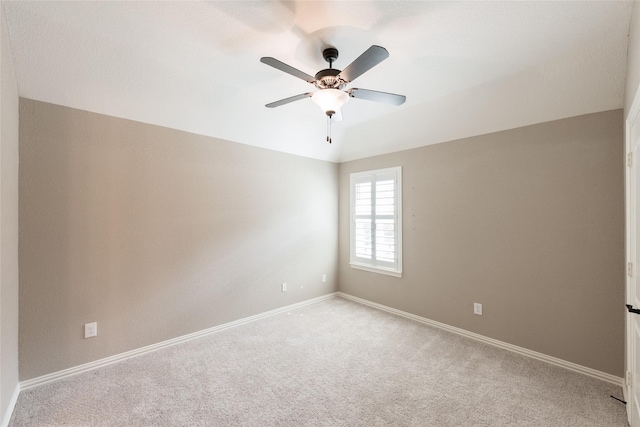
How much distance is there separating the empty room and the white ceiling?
0.02 m

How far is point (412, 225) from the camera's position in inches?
150

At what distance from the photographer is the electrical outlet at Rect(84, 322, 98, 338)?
2.53 meters

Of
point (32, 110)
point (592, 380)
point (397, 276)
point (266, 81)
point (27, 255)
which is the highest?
point (266, 81)

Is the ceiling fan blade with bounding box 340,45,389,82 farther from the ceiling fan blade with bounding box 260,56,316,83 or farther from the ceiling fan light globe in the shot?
the ceiling fan blade with bounding box 260,56,316,83

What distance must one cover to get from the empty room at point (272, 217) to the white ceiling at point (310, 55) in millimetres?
18

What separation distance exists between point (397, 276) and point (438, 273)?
591 mm

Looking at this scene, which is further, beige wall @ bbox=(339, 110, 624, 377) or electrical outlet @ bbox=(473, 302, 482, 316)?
electrical outlet @ bbox=(473, 302, 482, 316)

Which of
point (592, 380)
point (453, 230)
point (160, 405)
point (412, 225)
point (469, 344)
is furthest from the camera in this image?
point (412, 225)

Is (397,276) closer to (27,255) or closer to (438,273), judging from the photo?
(438,273)

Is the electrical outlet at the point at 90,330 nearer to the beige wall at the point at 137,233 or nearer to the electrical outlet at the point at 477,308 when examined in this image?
the beige wall at the point at 137,233

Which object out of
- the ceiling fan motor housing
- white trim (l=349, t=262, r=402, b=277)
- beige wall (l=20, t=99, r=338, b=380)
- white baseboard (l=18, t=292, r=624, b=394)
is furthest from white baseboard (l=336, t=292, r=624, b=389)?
the ceiling fan motor housing

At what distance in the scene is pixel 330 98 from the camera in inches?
81.6

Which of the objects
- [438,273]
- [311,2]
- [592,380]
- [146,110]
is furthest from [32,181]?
[592,380]

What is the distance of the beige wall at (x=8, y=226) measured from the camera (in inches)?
69.6
